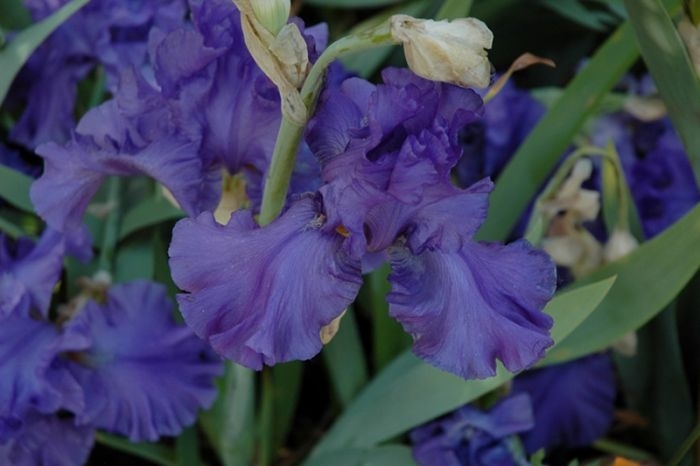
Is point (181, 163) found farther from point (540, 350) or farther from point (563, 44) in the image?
point (563, 44)

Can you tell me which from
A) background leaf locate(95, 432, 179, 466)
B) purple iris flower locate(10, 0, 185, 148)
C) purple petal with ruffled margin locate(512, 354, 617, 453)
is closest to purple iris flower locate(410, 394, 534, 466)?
purple petal with ruffled margin locate(512, 354, 617, 453)

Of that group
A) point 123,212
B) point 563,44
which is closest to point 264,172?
point 123,212

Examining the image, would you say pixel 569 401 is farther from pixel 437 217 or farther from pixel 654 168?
pixel 437 217

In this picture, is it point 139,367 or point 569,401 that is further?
point 569,401

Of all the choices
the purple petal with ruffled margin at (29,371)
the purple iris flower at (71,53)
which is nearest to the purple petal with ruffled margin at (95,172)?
the purple petal with ruffled margin at (29,371)

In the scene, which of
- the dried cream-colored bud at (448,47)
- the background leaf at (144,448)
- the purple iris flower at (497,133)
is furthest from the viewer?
the purple iris flower at (497,133)

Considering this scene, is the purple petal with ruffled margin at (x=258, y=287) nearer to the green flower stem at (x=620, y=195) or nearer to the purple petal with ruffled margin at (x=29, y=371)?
the purple petal with ruffled margin at (x=29, y=371)

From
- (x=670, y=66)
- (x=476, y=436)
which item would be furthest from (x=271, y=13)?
(x=476, y=436)
